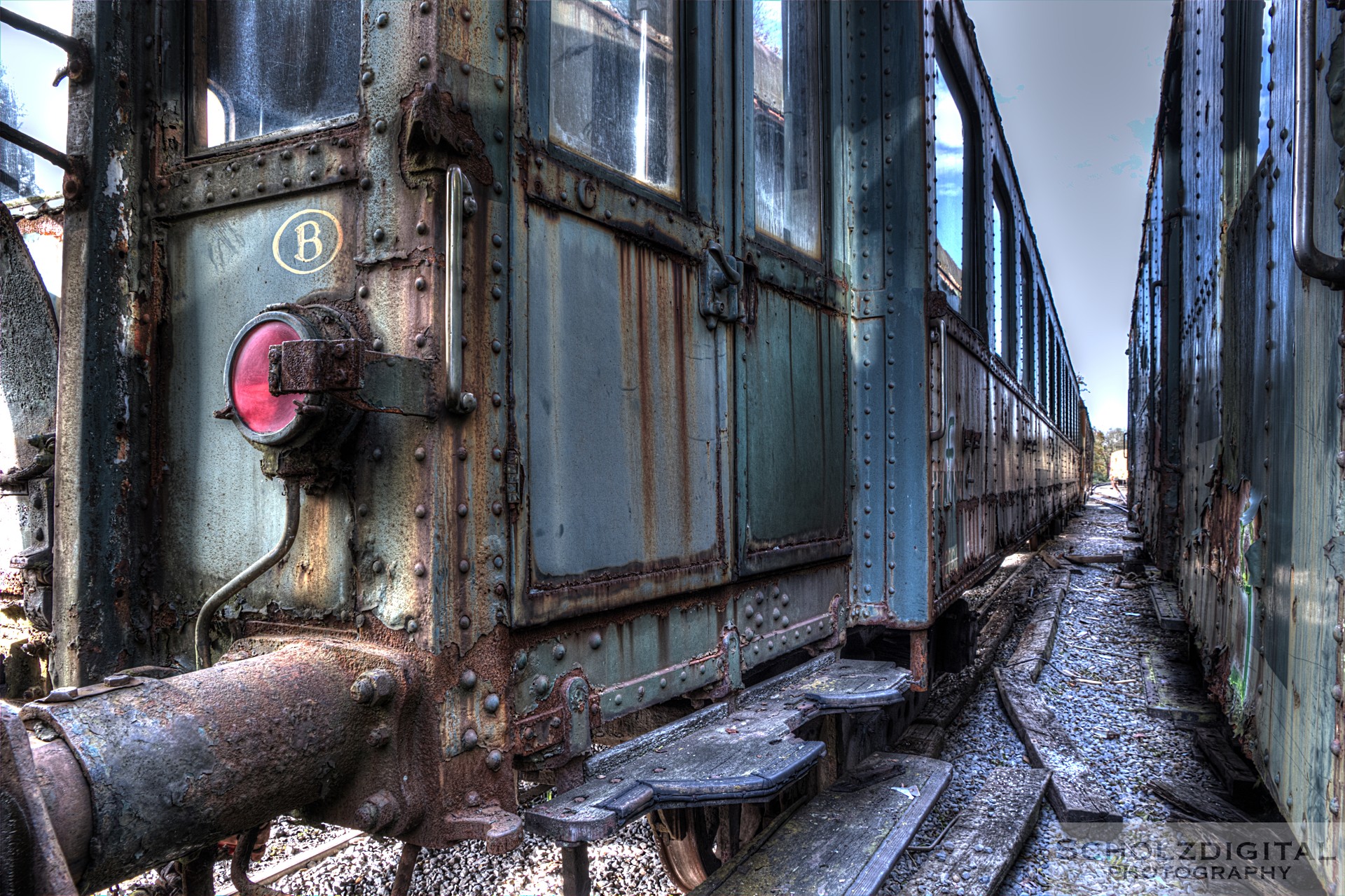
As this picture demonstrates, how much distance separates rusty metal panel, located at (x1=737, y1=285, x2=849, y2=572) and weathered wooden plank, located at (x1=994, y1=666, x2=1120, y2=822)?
160 cm

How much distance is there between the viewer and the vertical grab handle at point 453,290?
184 cm

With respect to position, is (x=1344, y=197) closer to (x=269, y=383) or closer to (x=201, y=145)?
(x=269, y=383)

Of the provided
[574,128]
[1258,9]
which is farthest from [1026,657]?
[574,128]

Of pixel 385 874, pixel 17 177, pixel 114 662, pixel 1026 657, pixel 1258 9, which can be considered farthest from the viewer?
pixel 1026 657

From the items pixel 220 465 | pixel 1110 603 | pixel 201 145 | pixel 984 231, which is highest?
pixel 984 231

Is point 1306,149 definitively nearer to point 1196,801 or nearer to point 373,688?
point 373,688

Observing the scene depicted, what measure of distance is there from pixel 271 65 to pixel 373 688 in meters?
1.66

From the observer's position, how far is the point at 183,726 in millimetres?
1515

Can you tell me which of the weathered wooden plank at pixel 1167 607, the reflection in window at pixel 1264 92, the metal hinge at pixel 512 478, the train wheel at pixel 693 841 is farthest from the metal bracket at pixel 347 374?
the weathered wooden plank at pixel 1167 607

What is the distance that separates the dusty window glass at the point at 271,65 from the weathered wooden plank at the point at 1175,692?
5.63 meters

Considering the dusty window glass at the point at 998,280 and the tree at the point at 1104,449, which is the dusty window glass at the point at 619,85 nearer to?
the dusty window glass at the point at 998,280

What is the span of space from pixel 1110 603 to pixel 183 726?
10.2 meters

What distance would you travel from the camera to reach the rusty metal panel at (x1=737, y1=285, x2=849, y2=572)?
3.06 meters

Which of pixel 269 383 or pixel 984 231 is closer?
pixel 269 383
